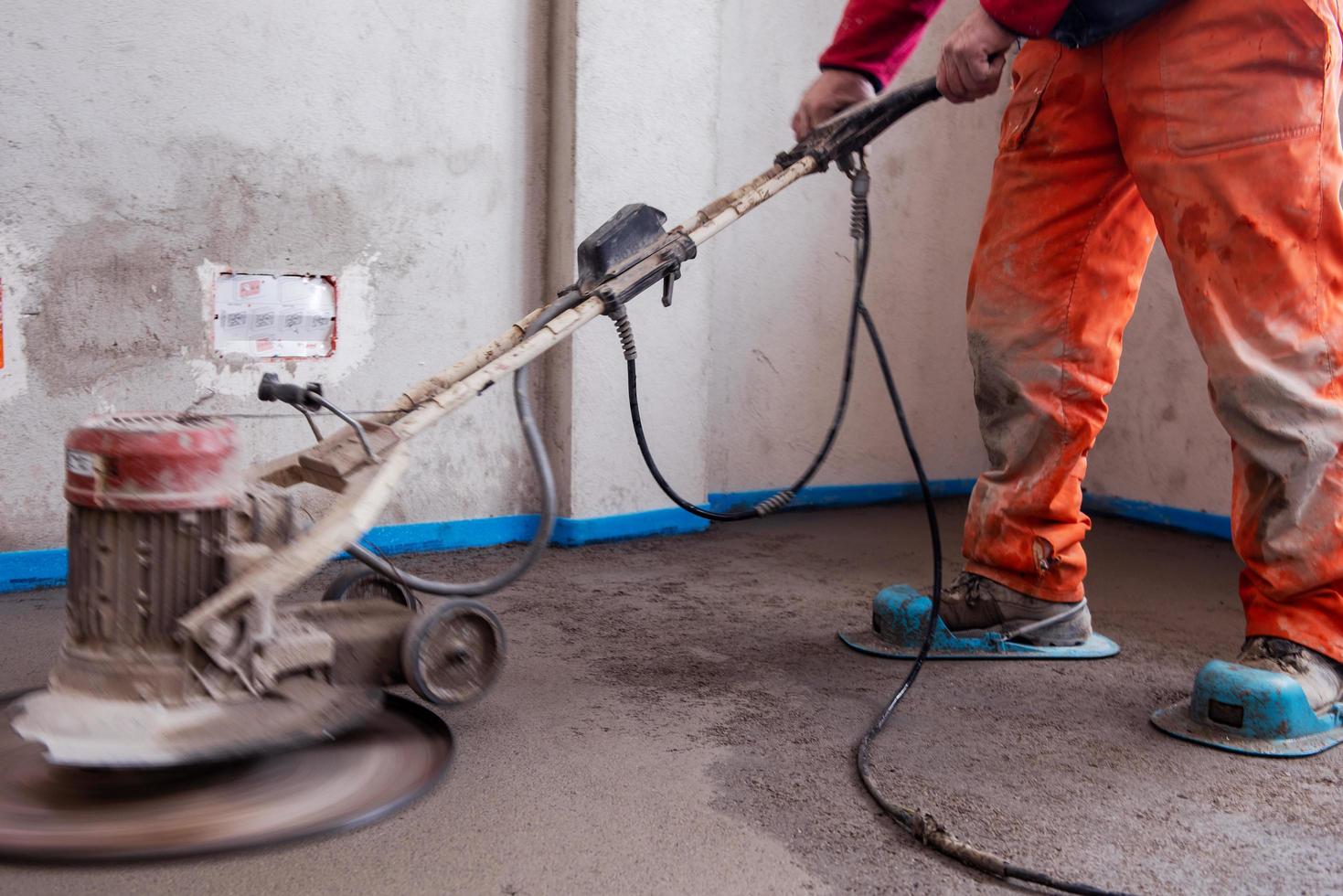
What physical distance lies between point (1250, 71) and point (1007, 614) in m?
0.89

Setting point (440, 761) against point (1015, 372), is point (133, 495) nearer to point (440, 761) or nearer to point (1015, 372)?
point (440, 761)

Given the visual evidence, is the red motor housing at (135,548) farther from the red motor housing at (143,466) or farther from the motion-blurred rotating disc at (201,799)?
the motion-blurred rotating disc at (201,799)

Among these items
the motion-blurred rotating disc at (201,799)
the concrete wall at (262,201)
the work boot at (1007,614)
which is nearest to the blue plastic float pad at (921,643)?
the work boot at (1007,614)

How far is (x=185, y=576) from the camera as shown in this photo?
3.75 feet

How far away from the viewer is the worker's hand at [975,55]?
1513 mm

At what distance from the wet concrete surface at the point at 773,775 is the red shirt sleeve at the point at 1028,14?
3.10 feet

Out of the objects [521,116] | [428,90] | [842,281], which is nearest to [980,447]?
[842,281]

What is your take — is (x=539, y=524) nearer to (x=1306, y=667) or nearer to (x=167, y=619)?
(x=167, y=619)

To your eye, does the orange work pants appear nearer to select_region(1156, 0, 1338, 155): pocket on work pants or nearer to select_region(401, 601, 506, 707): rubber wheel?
select_region(1156, 0, 1338, 155): pocket on work pants

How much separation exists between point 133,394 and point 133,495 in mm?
1106

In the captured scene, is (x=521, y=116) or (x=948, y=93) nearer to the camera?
(x=948, y=93)

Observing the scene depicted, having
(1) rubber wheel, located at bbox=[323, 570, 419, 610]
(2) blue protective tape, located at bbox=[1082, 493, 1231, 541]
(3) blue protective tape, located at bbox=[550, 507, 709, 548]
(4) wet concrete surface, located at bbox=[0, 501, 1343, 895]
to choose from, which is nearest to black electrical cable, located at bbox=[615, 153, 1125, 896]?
(4) wet concrete surface, located at bbox=[0, 501, 1343, 895]

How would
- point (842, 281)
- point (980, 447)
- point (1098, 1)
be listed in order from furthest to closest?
1. point (980, 447)
2. point (842, 281)
3. point (1098, 1)

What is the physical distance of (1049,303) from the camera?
174 centimetres
